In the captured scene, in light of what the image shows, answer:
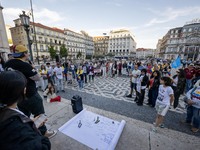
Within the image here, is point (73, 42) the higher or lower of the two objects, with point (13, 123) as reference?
higher

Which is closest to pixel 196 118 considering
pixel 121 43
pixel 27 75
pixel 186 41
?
pixel 27 75

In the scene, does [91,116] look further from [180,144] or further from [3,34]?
[3,34]

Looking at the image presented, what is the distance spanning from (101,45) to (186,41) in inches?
2073

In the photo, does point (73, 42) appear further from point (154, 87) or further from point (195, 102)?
point (195, 102)

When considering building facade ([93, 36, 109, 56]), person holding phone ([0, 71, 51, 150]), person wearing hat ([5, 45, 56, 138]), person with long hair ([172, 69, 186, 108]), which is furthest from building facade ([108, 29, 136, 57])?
person holding phone ([0, 71, 51, 150])

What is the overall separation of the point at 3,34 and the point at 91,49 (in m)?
56.8

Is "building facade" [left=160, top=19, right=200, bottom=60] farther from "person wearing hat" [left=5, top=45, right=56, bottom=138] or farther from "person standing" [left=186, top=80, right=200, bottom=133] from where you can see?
"person wearing hat" [left=5, top=45, right=56, bottom=138]

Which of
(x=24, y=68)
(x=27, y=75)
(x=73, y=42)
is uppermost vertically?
(x=73, y=42)

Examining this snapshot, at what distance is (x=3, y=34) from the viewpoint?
15.6 m

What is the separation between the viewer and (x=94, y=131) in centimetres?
222

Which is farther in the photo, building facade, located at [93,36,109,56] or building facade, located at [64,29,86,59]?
building facade, located at [93,36,109,56]

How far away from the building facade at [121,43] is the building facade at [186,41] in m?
22.7

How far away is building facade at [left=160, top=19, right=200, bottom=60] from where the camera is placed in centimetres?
4403

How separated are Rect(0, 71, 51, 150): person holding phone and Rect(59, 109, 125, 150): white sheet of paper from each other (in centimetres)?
141
